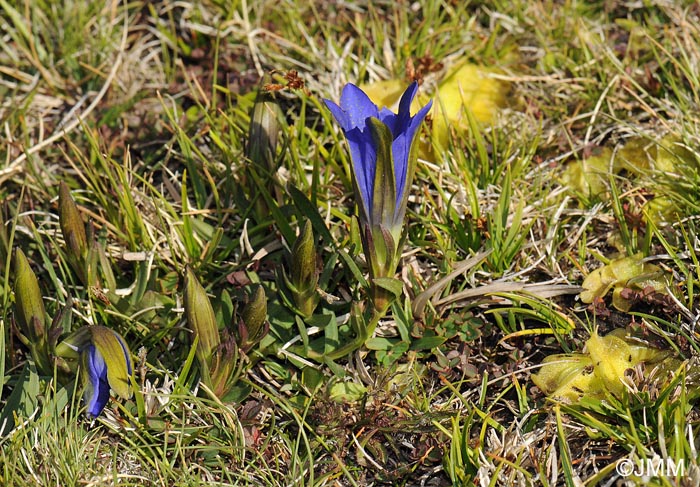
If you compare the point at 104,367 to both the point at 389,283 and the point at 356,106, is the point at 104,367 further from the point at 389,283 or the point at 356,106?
the point at 356,106

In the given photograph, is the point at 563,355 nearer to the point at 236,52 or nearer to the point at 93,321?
the point at 93,321

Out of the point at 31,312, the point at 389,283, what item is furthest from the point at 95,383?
the point at 389,283

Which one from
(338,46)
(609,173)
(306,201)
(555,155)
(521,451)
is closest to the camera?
(521,451)

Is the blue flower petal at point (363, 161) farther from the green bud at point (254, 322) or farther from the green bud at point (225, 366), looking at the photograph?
the green bud at point (225, 366)

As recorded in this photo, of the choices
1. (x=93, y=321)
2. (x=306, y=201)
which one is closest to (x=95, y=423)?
A: (x=93, y=321)

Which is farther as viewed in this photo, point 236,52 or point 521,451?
point 236,52

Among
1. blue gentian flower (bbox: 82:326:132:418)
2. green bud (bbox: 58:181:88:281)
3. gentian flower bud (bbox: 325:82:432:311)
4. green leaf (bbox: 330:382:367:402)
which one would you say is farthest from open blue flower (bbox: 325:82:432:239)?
green bud (bbox: 58:181:88:281)

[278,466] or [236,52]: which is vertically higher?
[236,52]
